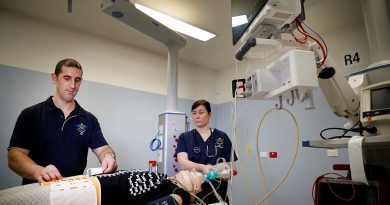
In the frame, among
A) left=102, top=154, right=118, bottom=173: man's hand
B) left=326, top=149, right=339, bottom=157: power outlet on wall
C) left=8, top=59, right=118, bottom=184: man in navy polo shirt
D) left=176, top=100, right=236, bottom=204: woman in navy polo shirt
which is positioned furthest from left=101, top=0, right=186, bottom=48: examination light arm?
left=326, top=149, right=339, bottom=157: power outlet on wall

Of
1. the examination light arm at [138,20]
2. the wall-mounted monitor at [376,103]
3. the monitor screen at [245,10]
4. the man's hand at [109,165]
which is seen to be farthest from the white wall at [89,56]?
the wall-mounted monitor at [376,103]

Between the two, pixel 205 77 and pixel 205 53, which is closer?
pixel 205 53

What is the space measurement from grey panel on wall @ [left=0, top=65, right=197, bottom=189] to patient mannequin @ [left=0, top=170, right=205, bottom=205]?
1.88 m

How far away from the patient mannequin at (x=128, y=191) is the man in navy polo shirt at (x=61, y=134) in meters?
0.47

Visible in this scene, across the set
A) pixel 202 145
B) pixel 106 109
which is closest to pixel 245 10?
pixel 202 145

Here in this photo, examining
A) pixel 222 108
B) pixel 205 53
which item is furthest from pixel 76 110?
pixel 222 108

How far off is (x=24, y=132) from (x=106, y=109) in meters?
1.44

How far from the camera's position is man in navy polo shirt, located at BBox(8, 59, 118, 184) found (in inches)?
52.3

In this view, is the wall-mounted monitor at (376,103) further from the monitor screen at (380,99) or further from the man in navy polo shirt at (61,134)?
the man in navy polo shirt at (61,134)

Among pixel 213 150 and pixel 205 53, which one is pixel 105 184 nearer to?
pixel 213 150

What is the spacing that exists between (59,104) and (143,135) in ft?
5.12

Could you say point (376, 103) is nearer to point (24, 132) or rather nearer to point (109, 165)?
point (109, 165)

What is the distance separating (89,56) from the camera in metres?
2.77

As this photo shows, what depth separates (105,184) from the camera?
2.58 ft
